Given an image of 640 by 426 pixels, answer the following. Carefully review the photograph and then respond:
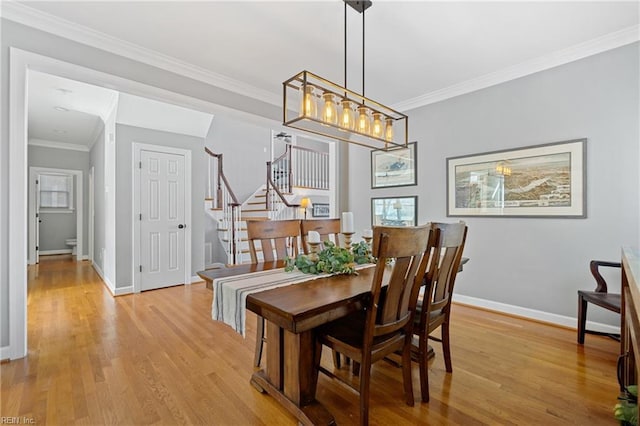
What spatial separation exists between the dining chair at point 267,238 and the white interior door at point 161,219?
8.79 feet

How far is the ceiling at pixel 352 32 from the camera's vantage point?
224cm

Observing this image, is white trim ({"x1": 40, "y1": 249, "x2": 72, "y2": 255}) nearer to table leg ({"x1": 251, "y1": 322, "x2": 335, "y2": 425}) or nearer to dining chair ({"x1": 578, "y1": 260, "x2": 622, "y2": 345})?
table leg ({"x1": 251, "y1": 322, "x2": 335, "y2": 425})

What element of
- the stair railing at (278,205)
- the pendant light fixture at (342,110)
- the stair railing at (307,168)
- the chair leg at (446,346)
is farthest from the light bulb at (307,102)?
the stair railing at (307,168)

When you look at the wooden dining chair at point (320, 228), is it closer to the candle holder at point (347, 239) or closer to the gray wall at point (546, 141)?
the candle holder at point (347, 239)

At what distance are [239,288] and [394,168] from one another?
3.26m

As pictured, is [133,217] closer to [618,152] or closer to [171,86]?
[171,86]

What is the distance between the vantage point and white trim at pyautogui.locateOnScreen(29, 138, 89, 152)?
21.4 feet

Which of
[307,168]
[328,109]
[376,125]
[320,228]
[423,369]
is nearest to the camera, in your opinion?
[423,369]

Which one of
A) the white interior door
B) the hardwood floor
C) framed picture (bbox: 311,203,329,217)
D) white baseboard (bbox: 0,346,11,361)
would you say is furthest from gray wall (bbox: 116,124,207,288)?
framed picture (bbox: 311,203,329,217)

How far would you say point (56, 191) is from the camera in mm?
7383

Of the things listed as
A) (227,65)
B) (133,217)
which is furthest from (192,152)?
(227,65)

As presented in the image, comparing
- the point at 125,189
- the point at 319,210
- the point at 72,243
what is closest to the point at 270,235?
the point at 125,189

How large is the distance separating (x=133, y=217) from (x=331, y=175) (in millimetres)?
2993

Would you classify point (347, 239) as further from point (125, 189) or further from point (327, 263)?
point (125, 189)
